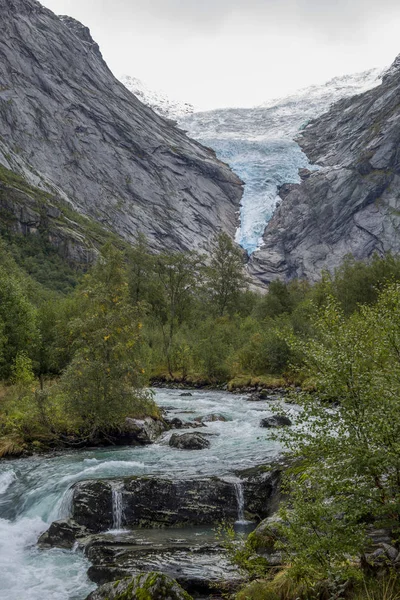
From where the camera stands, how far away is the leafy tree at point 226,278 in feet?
216

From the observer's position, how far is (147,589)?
301 inches

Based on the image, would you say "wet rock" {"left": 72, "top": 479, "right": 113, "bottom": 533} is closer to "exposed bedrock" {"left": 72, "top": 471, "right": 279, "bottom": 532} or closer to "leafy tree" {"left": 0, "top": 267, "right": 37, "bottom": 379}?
"exposed bedrock" {"left": 72, "top": 471, "right": 279, "bottom": 532}

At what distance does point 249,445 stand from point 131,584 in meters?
11.8

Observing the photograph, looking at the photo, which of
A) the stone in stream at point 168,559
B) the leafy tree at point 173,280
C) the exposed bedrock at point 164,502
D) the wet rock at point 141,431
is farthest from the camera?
the leafy tree at point 173,280

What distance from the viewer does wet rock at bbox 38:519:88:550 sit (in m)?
12.3

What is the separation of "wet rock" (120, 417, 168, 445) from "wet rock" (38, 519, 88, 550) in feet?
25.5

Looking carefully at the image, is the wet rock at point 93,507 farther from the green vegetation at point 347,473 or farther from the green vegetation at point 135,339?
the green vegetation at point 135,339

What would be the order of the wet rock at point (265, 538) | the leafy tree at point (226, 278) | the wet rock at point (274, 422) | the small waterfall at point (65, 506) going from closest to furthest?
the wet rock at point (265, 538), the small waterfall at point (65, 506), the wet rock at point (274, 422), the leafy tree at point (226, 278)

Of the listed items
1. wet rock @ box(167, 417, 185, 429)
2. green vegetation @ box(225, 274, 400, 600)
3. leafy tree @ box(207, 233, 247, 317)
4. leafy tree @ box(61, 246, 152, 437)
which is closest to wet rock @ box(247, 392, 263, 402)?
wet rock @ box(167, 417, 185, 429)

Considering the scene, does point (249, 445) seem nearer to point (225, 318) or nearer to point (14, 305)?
point (14, 305)

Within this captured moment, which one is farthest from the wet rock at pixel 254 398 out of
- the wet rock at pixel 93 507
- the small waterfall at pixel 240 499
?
the wet rock at pixel 93 507

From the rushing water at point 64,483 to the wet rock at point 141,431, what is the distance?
54 centimetres

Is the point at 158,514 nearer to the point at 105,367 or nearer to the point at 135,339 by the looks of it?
the point at 105,367

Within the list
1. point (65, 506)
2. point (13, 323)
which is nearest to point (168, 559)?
point (65, 506)
